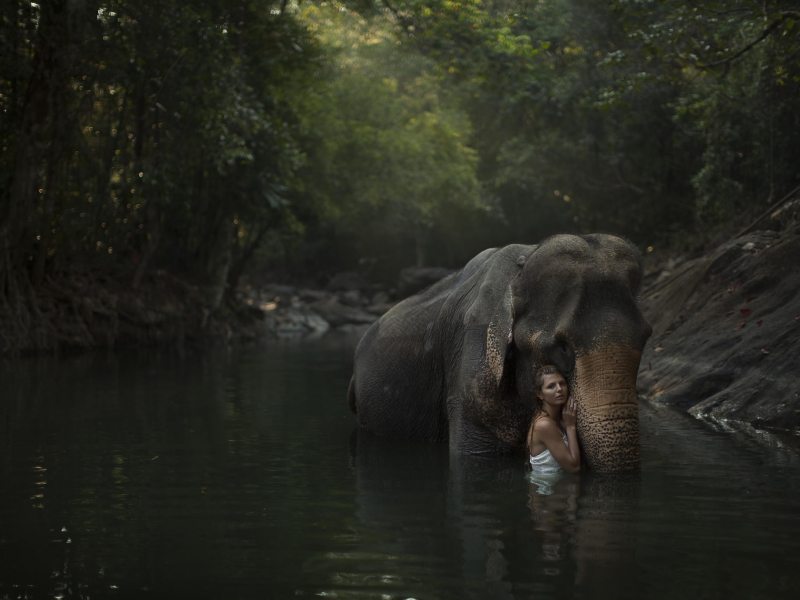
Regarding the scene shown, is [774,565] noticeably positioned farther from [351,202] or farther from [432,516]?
[351,202]

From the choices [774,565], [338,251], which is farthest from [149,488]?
[338,251]

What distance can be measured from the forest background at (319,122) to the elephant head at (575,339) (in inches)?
231

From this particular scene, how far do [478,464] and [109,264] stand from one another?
1552 centimetres

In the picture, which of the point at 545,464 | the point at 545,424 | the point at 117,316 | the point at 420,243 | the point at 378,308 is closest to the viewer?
the point at 545,424

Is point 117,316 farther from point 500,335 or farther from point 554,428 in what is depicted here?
point 554,428

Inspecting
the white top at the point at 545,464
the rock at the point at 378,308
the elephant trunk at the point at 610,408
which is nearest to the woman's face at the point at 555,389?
the elephant trunk at the point at 610,408

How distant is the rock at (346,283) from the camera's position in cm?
4794

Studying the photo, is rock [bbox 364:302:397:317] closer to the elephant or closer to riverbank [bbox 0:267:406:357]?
riverbank [bbox 0:267:406:357]

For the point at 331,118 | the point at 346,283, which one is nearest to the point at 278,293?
the point at 346,283

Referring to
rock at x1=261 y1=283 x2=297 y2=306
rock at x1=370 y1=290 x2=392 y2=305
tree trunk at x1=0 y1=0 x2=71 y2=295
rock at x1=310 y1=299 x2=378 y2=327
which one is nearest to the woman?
tree trunk at x1=0 y1=0 x2=71 y2=295

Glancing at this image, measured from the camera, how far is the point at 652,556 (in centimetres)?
396

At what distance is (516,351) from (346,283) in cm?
4237

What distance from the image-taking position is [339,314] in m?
36.0

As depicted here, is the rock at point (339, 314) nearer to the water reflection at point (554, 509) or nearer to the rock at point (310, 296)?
the rock at point (310, 296)
